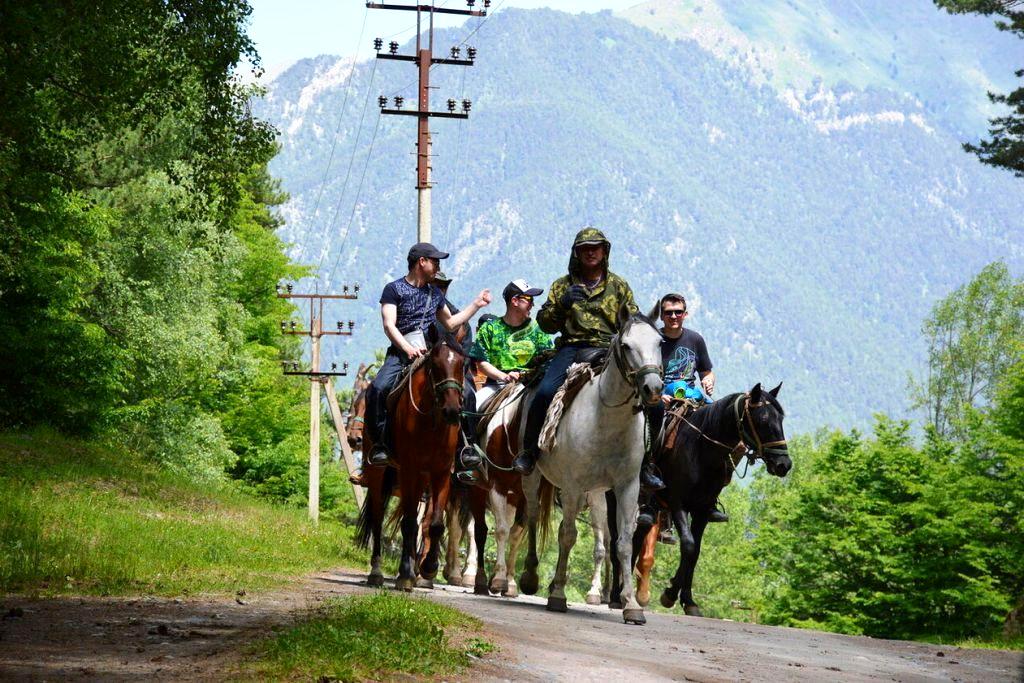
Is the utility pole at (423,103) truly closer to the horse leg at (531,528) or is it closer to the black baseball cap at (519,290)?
the black baseball cap at (519,290)

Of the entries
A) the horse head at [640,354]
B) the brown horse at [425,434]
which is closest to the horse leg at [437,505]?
the brown horse at [425,434]

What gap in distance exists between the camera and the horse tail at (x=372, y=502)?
54.8ft

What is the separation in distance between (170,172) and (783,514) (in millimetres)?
48422

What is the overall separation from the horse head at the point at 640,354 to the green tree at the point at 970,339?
8793 cm

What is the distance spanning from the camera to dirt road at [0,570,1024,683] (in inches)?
346

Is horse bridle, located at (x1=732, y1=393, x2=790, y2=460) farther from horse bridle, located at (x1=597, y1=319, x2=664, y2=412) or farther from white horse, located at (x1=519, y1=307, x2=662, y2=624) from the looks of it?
horse bridle, located at (x1=597, y1=319, x2=664, y2=412)

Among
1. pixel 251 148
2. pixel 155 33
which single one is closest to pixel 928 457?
pixel 251 148

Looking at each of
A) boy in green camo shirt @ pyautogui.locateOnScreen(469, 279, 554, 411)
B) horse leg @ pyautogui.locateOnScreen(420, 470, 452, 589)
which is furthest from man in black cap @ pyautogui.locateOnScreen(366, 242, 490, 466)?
boy in green camo shirt @ pyautogui.locateOnScreen(469, 279, 554, 411)

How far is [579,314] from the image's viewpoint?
15.5 metres

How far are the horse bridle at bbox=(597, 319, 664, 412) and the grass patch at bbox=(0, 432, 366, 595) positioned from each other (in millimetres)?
4167

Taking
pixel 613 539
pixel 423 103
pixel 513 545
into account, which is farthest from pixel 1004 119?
pixel 613 539

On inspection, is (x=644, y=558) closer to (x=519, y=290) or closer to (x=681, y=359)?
(x=681, y=359)

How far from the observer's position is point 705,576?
95625mm

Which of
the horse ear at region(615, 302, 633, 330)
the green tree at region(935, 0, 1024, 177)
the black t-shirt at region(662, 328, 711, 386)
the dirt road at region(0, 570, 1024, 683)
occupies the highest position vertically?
the green tree at region(935, 0, 1024, 177)
